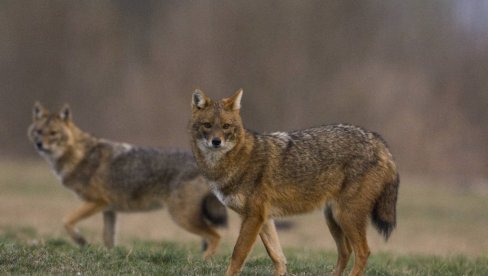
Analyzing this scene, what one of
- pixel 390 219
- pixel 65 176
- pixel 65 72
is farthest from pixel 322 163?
pixel 65 72

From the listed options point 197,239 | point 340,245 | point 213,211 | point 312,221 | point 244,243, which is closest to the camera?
point 244,243

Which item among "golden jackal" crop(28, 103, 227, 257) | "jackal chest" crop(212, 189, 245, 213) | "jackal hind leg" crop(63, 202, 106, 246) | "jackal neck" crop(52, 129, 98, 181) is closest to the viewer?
"jackal chest" crop(212, 189, 245, 213)

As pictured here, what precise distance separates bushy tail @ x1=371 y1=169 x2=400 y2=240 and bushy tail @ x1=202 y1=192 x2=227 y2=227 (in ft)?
12.5

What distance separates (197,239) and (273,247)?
23.4ft

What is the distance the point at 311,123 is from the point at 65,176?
2312cm

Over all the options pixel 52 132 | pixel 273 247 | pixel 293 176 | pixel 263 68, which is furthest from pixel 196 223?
pixel 263 68

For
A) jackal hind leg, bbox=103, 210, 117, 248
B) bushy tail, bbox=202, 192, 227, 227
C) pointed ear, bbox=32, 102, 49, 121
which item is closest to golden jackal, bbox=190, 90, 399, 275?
bushy tail, bbox=202, 192, 227, 227

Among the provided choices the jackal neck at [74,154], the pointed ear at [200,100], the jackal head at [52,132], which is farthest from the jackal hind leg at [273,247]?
the jackal head at [52,132]

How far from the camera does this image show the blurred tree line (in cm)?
3288

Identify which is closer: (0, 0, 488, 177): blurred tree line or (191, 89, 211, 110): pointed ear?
(191, 89, 211, 110): pointed ear

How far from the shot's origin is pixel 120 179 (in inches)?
474

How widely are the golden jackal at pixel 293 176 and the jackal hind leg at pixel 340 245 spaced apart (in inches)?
0.4

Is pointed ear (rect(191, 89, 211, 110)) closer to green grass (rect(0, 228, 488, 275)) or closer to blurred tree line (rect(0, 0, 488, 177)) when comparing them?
green grass (rect(0, 228, 488, 275))

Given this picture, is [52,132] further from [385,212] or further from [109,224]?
[385,212]
